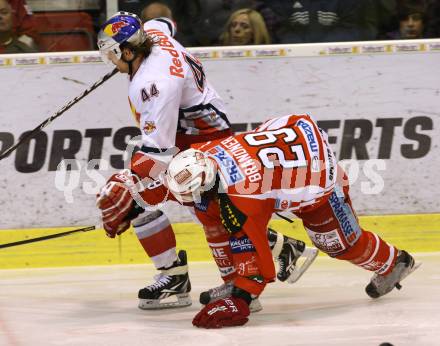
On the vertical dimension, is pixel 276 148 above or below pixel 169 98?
below

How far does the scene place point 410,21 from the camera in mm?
6453

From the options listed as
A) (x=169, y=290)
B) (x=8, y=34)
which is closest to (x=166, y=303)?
(x=169, y=290)

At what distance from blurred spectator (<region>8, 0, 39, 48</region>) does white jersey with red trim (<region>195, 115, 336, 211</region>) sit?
1.82 meters

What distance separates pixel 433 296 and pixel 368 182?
1.17m

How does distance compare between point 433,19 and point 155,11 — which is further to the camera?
point 433,19

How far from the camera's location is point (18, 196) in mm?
6223

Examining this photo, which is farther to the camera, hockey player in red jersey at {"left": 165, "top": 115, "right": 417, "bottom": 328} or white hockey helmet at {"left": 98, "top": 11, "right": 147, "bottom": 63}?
white hockey helmet at {"left": 98, "top": 11, "right": 147, "bottom": 63}

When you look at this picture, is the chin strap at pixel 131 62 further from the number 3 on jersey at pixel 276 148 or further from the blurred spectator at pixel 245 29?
the blurred spectator at pixel 245 29

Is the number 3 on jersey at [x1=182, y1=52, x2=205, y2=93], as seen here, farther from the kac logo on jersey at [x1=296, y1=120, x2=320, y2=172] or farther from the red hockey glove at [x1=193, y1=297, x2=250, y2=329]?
the red hockey glove at [x1=193, y1=297, x2=250, y2=329]

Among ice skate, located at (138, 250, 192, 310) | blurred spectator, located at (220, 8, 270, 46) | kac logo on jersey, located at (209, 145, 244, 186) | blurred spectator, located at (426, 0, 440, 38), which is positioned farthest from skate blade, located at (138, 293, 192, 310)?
blurred spectator, located at (426, 0, 440, 38)

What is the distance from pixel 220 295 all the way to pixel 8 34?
2.03 metres

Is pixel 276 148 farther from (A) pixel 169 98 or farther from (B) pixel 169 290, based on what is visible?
(B) pixel 169 290

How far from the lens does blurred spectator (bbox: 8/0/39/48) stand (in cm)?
634

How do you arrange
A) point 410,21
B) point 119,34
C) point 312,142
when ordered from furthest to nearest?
1. point 410,21
2. point 119,34
3. point 312,142
